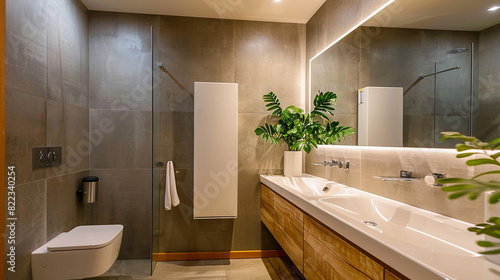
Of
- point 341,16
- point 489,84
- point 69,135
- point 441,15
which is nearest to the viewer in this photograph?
point 489,84

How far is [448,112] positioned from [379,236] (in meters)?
0.75

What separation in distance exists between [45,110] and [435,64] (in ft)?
8.45

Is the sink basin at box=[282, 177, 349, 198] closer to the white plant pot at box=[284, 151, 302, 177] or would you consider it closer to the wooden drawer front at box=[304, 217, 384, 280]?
the white plant pot at box=[284, 151, 302, 177]

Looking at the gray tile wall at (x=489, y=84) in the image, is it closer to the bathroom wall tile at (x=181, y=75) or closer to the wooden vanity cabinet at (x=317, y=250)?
the wooden vanity cabinet at (x=317, y=250)

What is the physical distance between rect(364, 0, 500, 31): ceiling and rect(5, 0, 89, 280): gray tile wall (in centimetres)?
233

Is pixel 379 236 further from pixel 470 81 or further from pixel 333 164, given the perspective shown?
pixel 333 164

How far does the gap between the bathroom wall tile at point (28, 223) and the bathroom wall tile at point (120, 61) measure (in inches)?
43.9

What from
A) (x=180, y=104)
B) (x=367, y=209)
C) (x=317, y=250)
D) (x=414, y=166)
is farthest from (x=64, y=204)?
(x=414, y=166)

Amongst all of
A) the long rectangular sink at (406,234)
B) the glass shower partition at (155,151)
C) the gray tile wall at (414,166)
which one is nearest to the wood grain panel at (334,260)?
the long rectangular sink at (406,234)

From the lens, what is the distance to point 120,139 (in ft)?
9.55

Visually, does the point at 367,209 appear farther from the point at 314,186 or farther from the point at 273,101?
the point at 273,101

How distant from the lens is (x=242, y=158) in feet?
10.1

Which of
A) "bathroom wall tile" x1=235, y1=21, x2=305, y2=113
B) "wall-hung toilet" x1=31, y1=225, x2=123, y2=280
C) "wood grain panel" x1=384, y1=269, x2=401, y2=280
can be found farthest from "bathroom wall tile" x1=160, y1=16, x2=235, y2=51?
"wood grain panel" x1=384, y1=269, x2=401, y2=280

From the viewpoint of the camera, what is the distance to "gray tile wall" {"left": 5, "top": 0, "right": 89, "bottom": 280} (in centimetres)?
180
